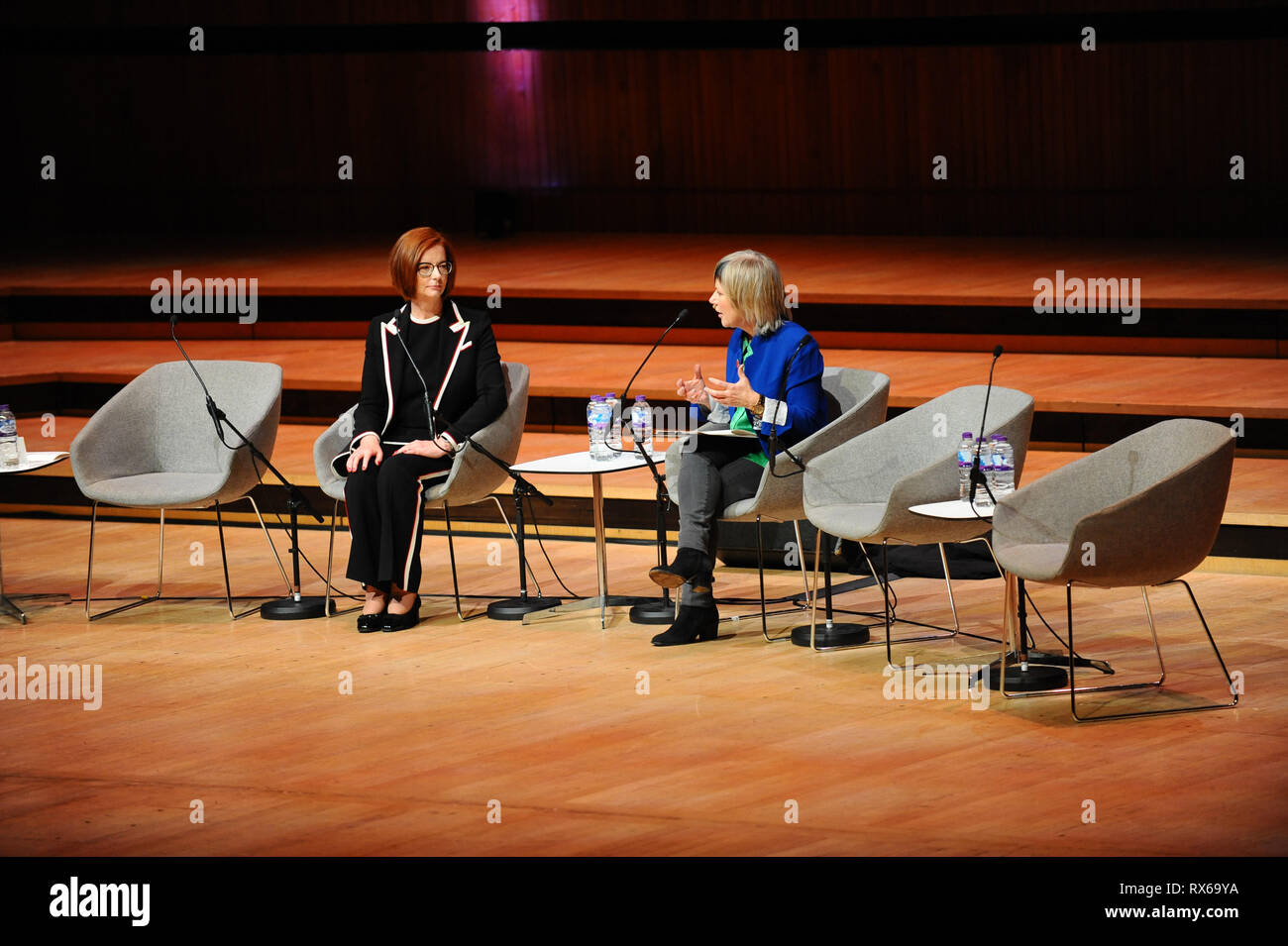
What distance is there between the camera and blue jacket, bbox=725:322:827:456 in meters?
5.18

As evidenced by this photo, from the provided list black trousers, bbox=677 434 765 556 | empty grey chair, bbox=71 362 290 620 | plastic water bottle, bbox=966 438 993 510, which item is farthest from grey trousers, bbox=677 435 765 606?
empty grey chair, bbox=71 362 290 620

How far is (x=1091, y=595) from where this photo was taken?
5516 millimetres

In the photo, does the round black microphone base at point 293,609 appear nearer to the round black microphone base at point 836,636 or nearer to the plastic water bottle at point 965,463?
the round black microphone base at point 836,636

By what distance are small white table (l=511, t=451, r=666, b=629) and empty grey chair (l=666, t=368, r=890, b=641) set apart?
0.12 m

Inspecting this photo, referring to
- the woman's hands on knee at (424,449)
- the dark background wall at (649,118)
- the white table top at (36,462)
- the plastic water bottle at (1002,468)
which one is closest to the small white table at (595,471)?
the woman's hands on knee at (424,449)

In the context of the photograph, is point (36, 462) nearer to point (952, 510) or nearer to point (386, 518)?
point (386, 518)

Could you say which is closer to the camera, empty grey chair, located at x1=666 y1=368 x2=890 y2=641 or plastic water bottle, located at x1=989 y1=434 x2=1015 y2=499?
plastic water bottle, located at x1=989 y1=434 x2=1015 y2=499

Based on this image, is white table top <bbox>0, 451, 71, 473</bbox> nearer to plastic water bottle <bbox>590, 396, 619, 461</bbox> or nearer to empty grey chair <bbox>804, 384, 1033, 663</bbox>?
plastic water bottle <bbox>590, 396, 619, 461</bbox>

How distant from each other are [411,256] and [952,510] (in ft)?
6.07

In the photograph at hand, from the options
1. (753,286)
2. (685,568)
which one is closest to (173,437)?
(685,568)

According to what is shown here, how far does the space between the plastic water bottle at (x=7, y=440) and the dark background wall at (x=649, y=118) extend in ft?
16.5

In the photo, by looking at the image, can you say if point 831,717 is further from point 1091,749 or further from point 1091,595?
point 1091,595

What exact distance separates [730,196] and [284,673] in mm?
6006
